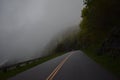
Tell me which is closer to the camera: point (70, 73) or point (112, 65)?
point (70, 73)

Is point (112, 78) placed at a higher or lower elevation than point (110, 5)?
lower

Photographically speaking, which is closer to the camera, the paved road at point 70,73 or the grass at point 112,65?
the paved road at point 70,73

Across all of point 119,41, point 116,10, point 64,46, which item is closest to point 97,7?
point 116,10

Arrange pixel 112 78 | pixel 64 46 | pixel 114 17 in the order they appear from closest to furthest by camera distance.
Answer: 1. pixel 112 78
2. pixel 114 17
3. pixel 64 46

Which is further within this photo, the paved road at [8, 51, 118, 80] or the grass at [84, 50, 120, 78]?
the grass at [84, 50, 120, 78]

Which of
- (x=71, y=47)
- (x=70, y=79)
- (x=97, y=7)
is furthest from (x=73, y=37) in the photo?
(x=70, y=79)

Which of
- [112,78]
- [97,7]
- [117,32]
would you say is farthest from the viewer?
[97,7]

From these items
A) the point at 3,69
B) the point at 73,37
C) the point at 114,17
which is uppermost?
the point at 73,37

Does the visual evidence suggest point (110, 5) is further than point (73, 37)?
No

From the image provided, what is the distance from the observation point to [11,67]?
26.2m

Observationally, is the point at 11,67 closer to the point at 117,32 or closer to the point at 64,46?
the point at 117,32

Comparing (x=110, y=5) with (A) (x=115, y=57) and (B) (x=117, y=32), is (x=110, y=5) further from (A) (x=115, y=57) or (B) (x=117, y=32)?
(A) (x=115, y=57)

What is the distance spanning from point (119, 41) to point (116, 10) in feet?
11.4

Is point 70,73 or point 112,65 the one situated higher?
point 112,65
